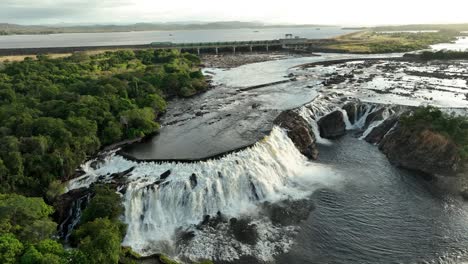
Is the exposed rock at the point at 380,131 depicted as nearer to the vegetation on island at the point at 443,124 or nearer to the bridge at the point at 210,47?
the vegetation on island at the point at 443,124

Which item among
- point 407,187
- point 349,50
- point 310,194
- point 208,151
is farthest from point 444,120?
point 349,50

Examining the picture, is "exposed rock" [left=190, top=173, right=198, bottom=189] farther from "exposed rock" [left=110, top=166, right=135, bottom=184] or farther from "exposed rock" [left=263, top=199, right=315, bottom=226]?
"exposed rock" [left=263, top=199, right=315, bottom=226]

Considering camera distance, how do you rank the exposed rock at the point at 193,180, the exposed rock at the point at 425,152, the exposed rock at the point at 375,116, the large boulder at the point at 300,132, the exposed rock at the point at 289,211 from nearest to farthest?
the exposed rock at the point at 289,211
the exposed rock at the point at 193,180
the exposed rock at the point at 425,152
the large boulder at the point at 300,132
the exposed rock at the point at 375,116

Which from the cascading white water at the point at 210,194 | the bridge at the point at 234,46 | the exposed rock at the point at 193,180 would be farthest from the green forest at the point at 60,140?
the bridge at the point at 234,46

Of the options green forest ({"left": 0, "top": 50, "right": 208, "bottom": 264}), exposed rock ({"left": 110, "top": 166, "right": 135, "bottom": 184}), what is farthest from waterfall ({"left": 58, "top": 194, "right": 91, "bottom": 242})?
exposed rock ({"left": 110, "top": 166, "right": 135, "bottom": 184})

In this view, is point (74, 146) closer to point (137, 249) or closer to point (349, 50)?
point (137, 249)
